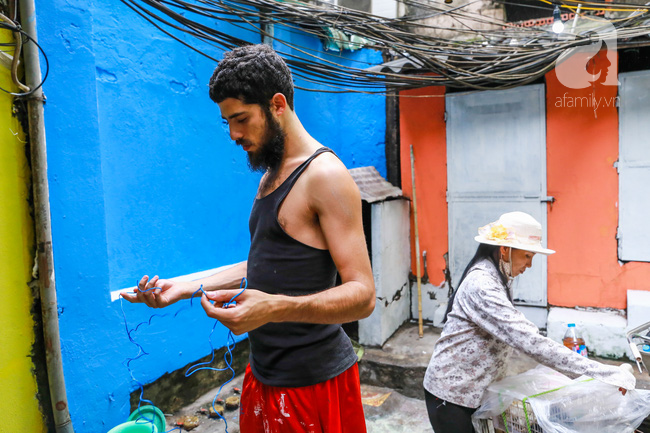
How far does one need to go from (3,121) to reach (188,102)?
197cm

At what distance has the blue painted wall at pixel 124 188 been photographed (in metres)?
2.97

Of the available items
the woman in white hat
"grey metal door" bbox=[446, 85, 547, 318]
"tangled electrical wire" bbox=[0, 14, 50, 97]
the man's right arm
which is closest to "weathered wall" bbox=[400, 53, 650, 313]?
"grey metal door" bbox=[446, 85, 547, 318]

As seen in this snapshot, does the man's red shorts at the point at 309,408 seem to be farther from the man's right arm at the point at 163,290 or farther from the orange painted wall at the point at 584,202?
the orange painted wall at the point at 584,202

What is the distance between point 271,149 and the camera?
173cm

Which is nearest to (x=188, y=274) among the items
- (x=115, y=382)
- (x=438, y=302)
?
(x=115, y=382)

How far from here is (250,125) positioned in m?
1.66

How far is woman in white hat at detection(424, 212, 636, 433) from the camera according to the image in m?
2.31

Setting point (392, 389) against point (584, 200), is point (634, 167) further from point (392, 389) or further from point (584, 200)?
point (392, 389)

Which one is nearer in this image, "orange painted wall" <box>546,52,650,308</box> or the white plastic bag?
the white plastic bag

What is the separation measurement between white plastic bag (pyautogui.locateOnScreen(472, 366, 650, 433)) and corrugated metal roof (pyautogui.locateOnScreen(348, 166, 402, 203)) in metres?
2.77

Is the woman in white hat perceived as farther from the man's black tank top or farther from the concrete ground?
the concrete ground

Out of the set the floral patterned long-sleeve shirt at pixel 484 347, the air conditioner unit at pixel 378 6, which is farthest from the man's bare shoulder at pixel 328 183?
the air conditioner unit at pixel 378 6

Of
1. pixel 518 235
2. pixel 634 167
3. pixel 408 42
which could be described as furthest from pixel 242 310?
pixel 634 167

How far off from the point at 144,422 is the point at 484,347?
7.58 ft
